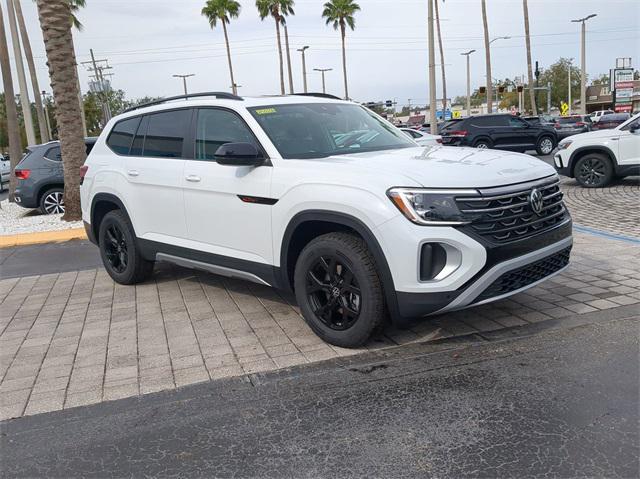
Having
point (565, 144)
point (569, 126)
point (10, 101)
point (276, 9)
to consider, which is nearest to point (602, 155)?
point (565, 144)

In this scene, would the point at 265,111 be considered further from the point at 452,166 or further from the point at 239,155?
the point at 452,166

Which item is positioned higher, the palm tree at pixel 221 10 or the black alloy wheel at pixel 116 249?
the palm tree at pixel 221 10

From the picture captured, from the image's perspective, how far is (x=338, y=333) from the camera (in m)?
4.18

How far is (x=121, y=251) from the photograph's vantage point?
637 centimetres

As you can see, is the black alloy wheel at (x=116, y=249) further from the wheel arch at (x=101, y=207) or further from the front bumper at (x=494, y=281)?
the front bumper at (x=494, y=281)

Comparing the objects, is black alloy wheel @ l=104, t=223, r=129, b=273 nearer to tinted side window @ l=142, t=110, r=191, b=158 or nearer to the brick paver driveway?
the brick paver driveway

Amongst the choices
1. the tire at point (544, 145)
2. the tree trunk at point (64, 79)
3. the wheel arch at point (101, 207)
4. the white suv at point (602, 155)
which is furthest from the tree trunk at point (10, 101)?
the tire at point (544, 145)

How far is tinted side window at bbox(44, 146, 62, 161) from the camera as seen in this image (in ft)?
41.3

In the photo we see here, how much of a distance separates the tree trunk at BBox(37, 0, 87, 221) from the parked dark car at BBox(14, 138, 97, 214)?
1.65 metres

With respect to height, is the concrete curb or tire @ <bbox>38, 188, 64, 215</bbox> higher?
tire @ <bbox>38, 188, 64, 215</bbox>

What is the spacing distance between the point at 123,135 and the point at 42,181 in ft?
23.6

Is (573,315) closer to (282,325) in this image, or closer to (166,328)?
(282,325)

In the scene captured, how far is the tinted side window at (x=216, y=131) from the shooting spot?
488 cm

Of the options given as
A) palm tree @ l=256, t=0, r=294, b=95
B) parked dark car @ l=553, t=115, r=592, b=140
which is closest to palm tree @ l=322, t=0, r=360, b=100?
palm tree @ l=256, t=0, r=294, b=95
